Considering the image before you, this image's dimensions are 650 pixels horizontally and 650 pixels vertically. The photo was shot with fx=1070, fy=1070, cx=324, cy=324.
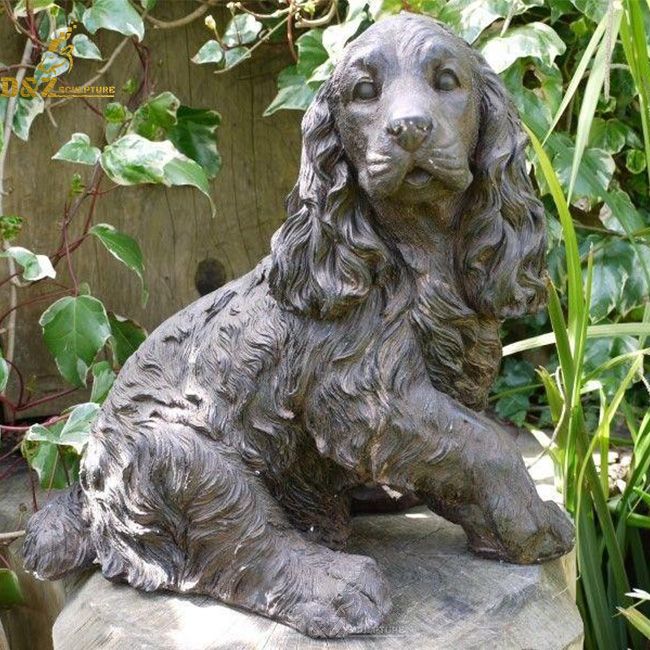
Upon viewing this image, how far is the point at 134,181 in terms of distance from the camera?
2328 millimetres

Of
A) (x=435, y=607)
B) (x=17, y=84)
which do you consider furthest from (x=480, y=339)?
(x=17, y=84)

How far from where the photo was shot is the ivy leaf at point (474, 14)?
233 centimetres

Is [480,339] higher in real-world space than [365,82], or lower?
lower

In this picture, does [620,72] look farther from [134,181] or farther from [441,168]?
[441,168]

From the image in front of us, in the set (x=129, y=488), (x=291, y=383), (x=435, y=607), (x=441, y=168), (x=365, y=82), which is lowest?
(x=435, y=607)

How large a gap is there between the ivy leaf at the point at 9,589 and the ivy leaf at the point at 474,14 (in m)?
1.55

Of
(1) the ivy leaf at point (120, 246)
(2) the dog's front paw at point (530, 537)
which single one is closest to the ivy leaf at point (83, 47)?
(1) the ivy leaf at point (120, 246)

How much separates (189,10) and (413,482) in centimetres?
170

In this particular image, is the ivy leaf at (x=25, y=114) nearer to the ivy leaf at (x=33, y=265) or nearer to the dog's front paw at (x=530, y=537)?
the ivy leaf at (x=33, y=265)

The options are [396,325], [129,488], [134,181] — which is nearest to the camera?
[396,325]

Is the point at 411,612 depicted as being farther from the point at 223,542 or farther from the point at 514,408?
the point at 514,408

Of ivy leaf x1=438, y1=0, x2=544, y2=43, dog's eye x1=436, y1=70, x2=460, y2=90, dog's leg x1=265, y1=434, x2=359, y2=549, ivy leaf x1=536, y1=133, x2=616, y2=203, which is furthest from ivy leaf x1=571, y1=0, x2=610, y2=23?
dog's leg x1=265, y1=434, x2=359, y2=549

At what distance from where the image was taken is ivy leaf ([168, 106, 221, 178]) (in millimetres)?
2752

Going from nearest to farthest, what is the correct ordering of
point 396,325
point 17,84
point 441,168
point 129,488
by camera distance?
point 441,168, point 396,325, point 129,488, point 17,84
